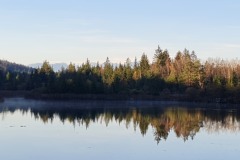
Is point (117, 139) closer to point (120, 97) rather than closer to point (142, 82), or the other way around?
point (120, 97)

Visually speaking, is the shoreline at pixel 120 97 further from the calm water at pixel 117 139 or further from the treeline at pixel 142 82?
the calm water at pixel 117 139

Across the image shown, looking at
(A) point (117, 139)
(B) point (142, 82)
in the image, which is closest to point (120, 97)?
(B) point (142, 82)

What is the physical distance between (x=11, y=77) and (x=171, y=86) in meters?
40.2

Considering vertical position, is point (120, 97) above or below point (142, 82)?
below

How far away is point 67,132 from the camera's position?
34.0 m

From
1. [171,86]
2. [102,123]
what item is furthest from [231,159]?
[171,86]

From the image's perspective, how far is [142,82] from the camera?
3735 inches

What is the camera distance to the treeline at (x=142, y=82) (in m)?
83.9

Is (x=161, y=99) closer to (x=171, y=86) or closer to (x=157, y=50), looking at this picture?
(x=171, y=86)

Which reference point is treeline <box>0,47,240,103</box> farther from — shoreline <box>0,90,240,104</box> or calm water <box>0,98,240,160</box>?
calm water <box>0,98,240,160</box>

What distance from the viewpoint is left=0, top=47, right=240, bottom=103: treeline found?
8392 cm

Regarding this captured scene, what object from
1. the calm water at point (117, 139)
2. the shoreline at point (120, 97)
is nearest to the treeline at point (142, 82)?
the shoreline at point (120, 97)

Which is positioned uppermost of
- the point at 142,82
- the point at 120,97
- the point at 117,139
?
the point at 142,82

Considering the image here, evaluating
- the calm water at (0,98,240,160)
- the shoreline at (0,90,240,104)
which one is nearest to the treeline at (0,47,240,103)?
the shoreline at (0,90,240,104)
